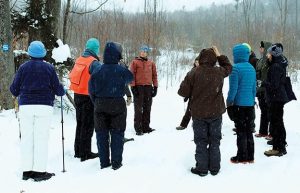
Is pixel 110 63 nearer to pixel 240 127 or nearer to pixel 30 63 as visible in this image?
pixel 30 63

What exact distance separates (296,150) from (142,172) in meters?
3.04

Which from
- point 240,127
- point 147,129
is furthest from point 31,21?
point 240,127

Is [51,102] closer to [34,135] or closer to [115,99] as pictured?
[34,135]

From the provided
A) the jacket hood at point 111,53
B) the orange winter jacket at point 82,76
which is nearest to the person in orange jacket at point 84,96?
the orange winter jacket at point 82,76

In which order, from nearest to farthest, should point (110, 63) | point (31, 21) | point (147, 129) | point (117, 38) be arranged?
point (110, 63), point (147, 129), point (31, 21), point (117, 38)

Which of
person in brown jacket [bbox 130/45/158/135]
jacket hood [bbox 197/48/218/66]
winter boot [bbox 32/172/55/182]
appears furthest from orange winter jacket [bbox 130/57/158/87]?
winter boot [bbox 32/172/55/182]

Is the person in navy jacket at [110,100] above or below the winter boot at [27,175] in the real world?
above

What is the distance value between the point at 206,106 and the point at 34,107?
7.88 feet

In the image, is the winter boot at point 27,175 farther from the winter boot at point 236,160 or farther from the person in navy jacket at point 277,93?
the person in navy jacket at point 277,93

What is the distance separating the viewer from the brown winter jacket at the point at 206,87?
543 cm

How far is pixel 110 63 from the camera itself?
5.63 metres

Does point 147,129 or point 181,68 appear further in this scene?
point 181,68

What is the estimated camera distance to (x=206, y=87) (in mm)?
5430

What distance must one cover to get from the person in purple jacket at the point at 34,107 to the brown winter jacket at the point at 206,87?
194cm
